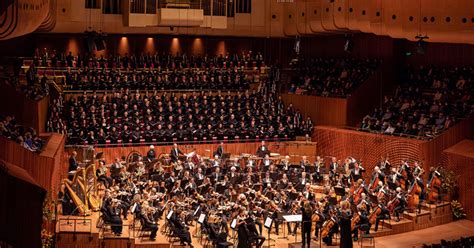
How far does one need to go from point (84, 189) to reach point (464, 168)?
7.39 metres

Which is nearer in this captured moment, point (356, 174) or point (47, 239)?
point (47, 239)

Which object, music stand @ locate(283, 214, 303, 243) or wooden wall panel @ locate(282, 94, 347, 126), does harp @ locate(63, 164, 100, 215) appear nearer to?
music stand @ locate(283, 214, 303, 243)

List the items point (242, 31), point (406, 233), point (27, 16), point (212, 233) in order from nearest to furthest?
point (27, 16) < point (212, 233) < point (406, 233) < point (242, 31)

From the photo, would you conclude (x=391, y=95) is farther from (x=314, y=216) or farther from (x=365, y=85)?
(x=314, y=216)

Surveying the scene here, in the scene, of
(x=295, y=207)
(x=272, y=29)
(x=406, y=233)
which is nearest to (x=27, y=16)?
(x=295, y=207)

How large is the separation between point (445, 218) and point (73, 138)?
26.1 feet

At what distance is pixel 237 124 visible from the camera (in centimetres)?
1775

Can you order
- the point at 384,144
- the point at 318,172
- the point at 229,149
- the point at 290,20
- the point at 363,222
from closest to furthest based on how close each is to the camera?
1. the point at 363,222
2. the point at 318,172
3. the point at 384,144
4. the point at 229,149
5. the point at 290,20

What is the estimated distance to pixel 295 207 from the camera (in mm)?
11727

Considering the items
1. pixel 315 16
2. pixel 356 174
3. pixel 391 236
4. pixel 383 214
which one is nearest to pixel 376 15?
pixel 315 16

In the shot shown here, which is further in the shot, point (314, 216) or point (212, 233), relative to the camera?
point (314, 216)

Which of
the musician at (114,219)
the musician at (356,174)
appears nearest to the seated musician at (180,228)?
the musician at (114,219)

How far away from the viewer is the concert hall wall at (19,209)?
25.3ft

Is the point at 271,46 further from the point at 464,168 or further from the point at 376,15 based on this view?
the point at 464,168
